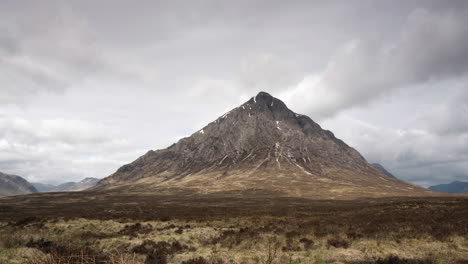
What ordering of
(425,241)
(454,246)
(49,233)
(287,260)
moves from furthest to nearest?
(49,233)
(425,241)
(454,246)
(287,260)

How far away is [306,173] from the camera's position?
617ft

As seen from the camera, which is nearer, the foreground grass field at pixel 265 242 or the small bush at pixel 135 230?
the foreground grass field at pixel 265 242

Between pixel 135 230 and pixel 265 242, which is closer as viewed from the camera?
pixel 265 242

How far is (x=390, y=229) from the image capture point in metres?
24.3

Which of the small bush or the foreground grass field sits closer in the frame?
the foreground grass field

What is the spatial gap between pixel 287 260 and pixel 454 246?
12593 millimetres

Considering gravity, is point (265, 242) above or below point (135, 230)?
above

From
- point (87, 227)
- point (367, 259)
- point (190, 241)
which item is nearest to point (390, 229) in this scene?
point (367, 259)

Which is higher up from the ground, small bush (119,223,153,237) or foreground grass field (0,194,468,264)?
foreground grass field (0,194,468,264)

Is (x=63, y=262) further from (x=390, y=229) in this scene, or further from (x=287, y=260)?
(x=390, y=229)

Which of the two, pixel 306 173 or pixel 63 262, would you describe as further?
pixel 306 173

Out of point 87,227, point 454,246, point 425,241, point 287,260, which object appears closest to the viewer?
point 287,260

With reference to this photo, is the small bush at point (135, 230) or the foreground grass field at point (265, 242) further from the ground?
the foreground grass field at point (265, 242)

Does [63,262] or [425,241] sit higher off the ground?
[63,262]
